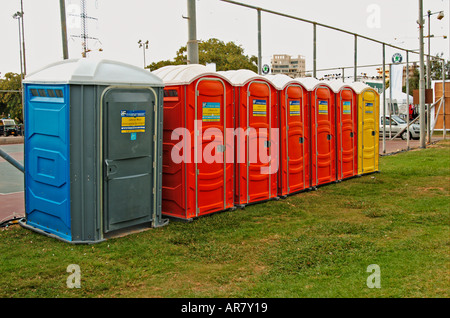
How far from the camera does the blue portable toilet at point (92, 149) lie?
5.75 m

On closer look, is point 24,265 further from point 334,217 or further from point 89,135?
point 334,217

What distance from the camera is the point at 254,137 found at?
323 inches

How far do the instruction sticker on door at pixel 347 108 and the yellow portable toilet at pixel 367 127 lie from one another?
0.40 meters

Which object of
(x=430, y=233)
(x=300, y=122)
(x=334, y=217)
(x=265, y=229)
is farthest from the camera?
(x=300, y=122)

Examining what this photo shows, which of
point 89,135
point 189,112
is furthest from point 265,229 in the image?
point 89,135

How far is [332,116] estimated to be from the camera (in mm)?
10406

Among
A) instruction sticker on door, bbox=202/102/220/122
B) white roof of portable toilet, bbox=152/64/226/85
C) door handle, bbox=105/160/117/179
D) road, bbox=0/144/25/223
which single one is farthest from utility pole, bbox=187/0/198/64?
road, bbox=0/144/25/223

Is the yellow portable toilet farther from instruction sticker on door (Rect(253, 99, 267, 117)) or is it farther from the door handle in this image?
the door handle

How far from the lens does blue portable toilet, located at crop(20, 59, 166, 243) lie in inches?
227

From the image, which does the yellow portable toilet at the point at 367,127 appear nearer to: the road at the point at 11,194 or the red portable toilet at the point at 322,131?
the red portable toilet at the point at 322,131

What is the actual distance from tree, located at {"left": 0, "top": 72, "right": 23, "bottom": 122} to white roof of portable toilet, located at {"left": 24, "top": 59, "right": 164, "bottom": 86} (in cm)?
3212

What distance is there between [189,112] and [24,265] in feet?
10.1
